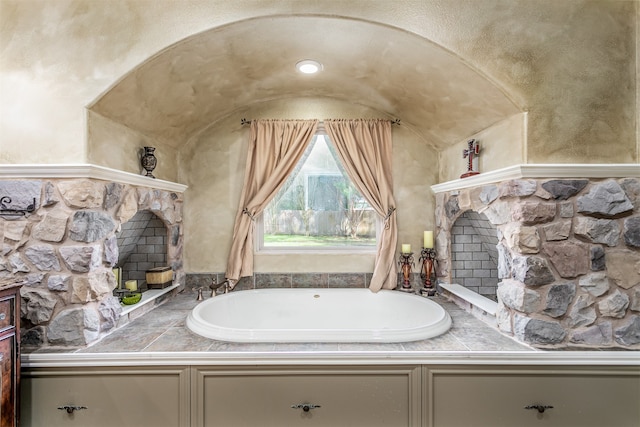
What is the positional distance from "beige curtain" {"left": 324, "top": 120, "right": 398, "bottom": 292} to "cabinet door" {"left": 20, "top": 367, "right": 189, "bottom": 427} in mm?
1772

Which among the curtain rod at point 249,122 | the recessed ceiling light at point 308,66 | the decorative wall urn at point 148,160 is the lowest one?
the decorative wall urn at point 148,160

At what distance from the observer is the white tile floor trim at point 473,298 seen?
6.23ft

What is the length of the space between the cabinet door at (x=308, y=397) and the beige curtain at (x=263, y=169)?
1.20 metres

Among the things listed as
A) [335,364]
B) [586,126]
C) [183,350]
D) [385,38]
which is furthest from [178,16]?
[586,126]

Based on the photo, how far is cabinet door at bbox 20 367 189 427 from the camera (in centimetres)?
149

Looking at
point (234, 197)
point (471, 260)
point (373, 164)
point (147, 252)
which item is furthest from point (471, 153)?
point (147, 252)

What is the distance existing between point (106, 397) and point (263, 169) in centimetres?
187

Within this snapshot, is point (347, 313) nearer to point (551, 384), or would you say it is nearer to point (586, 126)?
point (551, 384)

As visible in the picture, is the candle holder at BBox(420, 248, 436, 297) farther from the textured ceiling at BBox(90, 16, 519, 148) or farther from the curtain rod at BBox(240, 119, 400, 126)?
the curtain rod at BBox(240, 119, 400, 126)

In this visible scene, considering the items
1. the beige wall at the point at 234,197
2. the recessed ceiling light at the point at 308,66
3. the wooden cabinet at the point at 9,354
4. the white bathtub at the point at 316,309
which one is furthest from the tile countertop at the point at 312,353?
the recessed ceiling light at the point at 308,66

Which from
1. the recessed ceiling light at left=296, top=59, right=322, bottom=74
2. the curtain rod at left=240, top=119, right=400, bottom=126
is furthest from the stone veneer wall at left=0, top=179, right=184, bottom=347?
the recessed ceiling light at left=296, top=59, right=322, bottom=74

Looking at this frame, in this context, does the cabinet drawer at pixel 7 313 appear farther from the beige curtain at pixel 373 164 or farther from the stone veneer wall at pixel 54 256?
the beige curtain at pixel 373 164

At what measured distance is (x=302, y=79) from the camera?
2.31 m

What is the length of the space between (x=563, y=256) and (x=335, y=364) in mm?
1376
